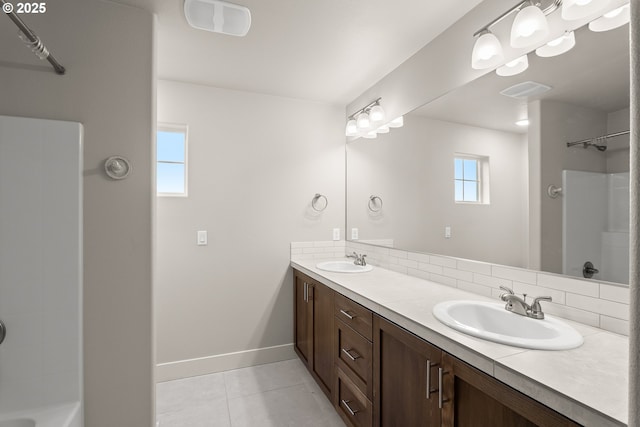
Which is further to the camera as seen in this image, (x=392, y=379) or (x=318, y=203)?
(x=318, y=203)

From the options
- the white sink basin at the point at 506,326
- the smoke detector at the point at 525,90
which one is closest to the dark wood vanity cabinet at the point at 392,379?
the white sink basin at the point at 506,326

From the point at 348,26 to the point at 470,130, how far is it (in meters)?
1.00

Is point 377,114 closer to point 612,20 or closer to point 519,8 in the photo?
point 519,8

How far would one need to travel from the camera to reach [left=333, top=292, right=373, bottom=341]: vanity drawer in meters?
1.62

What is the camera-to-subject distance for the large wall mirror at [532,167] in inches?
46.9

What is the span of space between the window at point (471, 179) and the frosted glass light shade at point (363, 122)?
39.9 inches

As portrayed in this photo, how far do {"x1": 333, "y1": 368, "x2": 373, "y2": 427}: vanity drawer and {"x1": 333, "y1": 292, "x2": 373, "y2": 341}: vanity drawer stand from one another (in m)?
0.34

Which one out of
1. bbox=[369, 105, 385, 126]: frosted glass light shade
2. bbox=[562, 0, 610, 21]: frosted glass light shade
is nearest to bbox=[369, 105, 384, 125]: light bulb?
bbox=[369, 105, 385, 126]: frosted glass light shade

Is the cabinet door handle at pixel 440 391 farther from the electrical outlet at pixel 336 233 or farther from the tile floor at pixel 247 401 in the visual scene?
the electrical outlet at pixel 336 233

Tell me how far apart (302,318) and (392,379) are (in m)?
1.35

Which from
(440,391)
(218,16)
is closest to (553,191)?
(440,391)

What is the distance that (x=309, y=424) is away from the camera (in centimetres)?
196

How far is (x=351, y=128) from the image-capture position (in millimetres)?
2963

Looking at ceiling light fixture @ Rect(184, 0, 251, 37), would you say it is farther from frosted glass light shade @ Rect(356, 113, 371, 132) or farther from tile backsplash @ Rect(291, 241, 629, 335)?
tile backsplash @ Rect(291, 241, 629, 335)
